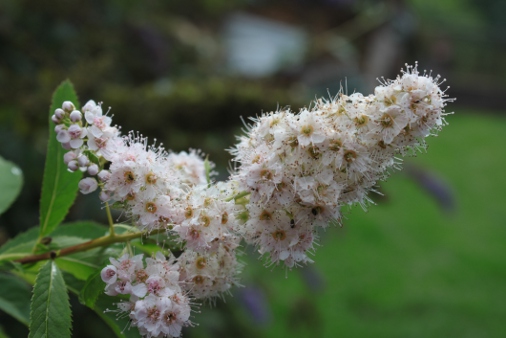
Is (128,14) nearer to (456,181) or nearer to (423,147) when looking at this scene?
(423,147)

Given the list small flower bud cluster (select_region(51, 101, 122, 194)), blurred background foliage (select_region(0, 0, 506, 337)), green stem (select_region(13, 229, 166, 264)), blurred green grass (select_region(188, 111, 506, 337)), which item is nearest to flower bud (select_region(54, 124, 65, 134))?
small flower bud cluster (select_region(51, 101, 122, 194))

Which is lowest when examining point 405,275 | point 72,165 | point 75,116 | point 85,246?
point 85,246

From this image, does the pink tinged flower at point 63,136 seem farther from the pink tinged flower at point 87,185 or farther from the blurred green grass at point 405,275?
the blurred green grass at point 405,275

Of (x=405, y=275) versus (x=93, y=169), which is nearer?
(x=93, y=169)

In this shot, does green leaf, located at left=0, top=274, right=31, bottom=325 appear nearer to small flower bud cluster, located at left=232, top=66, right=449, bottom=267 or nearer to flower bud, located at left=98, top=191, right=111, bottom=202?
flower bud, located at left=98, top=191, right=111, bottom=202

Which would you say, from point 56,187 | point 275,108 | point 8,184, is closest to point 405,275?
point 275,108

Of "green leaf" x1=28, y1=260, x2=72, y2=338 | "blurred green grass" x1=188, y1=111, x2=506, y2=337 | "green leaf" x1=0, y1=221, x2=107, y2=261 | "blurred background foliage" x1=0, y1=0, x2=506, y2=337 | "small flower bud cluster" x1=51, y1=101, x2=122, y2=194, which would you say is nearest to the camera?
"green leaf" x1=28, y1=260, x2=72, y2=338

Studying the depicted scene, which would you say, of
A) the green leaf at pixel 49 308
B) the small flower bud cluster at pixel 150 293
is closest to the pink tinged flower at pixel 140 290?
the small flower bud cluster at pixel 150 293

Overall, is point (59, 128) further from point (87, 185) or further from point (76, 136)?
point (87, 185)
